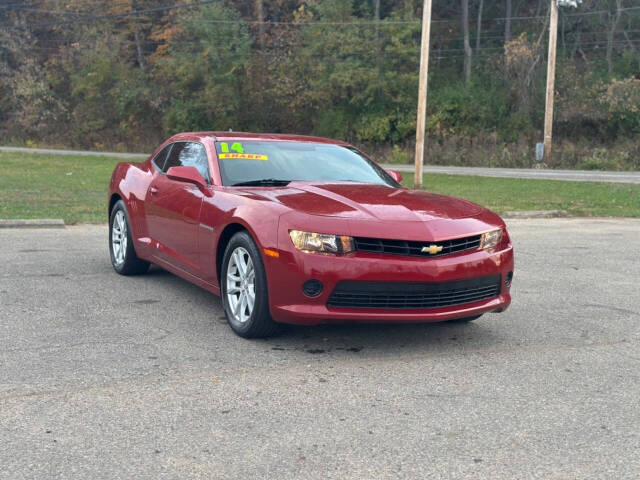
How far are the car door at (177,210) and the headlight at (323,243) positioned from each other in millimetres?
1389

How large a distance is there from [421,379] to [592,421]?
1.05m

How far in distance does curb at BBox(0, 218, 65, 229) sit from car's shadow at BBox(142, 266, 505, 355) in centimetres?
629

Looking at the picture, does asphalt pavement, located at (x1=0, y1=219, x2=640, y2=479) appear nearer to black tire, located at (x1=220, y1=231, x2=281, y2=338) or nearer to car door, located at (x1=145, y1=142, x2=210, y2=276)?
black tire, located at (x1=220, y1=231, x2=281, y2=338)

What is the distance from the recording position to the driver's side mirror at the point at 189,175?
631 cm

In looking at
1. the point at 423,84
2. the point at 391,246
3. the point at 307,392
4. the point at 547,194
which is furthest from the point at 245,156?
the point at 423,84

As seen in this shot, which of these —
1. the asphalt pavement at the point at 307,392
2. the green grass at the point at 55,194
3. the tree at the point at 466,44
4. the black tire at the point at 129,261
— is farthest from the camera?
the tree at the point at 466,44

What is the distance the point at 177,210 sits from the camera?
6.69 m

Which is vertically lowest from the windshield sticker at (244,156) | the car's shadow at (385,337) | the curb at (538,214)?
the curb at (538,214)

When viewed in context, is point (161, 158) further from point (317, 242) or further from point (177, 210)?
point (317, 242)

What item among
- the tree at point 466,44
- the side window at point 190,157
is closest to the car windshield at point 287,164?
the side window at point 190,157

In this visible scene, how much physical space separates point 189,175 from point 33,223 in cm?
641

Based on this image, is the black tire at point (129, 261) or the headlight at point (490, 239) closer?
the headlight at point (490, 239)

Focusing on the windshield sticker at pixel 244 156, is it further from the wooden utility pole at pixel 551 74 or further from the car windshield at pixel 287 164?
the wooden utility pole at pixel 551 74

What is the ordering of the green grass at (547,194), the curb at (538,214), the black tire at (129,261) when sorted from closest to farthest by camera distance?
the black tire at (129,261)
the curb at (538,214)
the green grass at (547,194)
